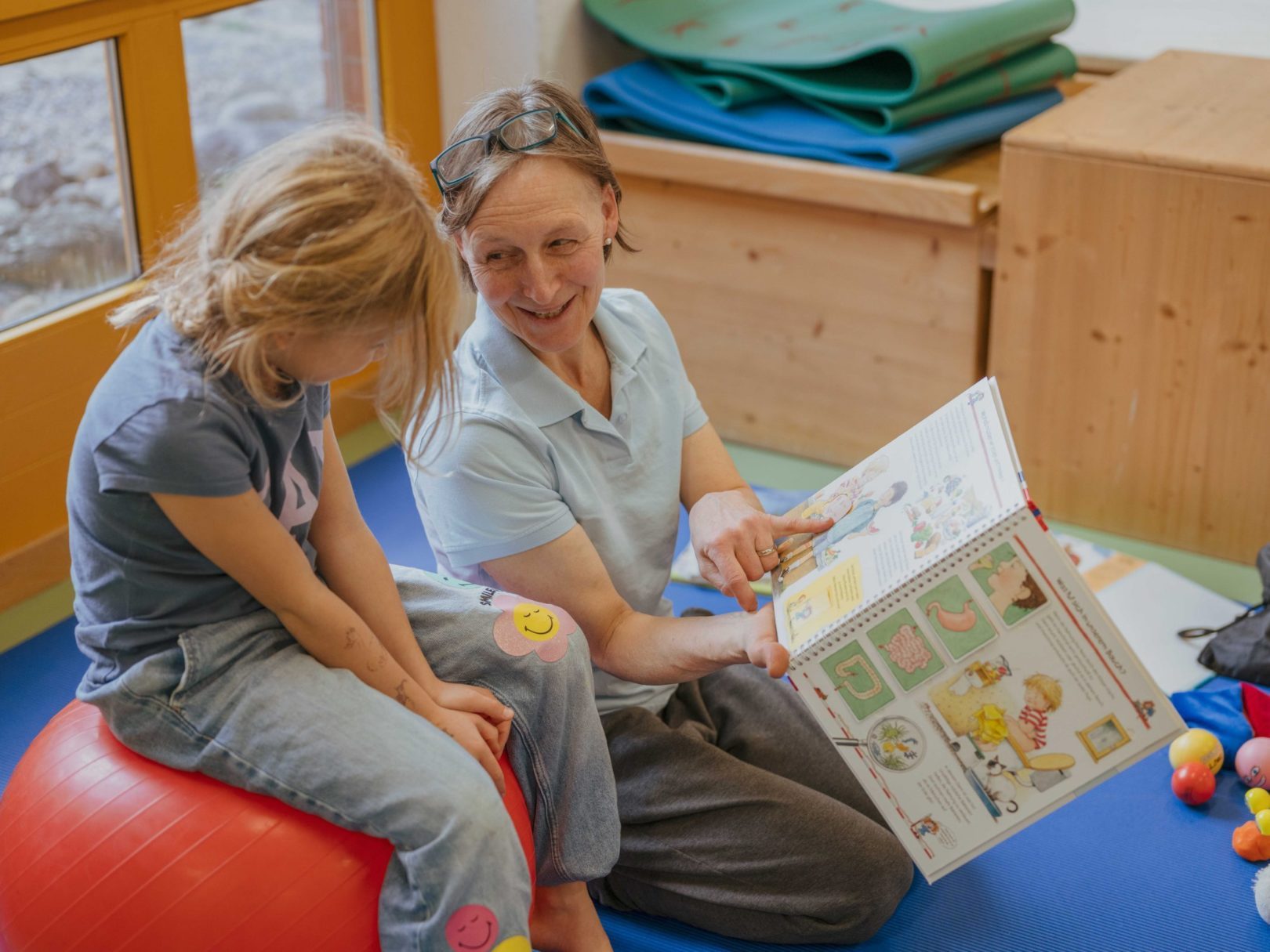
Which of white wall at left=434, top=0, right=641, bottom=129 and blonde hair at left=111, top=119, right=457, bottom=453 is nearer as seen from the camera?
blonde hair at left=111, top=119, right=457, bottom=453

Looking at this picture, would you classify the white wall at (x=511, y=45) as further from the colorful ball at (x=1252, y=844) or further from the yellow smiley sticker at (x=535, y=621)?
the colorful ball at (x=1252, y=844)

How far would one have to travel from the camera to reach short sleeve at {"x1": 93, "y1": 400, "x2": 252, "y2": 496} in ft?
3.74

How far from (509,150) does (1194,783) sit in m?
1.15

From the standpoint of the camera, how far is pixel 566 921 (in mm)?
1449

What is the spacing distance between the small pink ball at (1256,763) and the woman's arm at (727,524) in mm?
728

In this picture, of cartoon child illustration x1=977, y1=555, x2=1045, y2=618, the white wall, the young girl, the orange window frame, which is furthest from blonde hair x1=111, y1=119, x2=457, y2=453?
the white wall

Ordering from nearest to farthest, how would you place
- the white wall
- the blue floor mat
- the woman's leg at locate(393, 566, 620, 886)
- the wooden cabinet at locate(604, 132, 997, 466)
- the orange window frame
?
the woman's leg at locate(393, 566, 620, 886) < the blue floor mat < the orange window frame < the wooden cabinet at locate(604, 132, 997, 466) < the white wall

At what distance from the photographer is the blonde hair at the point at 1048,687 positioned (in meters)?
1.24

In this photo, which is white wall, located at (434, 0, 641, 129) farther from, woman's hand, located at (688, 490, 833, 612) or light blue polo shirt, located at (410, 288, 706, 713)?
woman's hand, located at (688, 490, 833, 612)

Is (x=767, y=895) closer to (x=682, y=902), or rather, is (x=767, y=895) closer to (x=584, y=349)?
(x=682, y=902)

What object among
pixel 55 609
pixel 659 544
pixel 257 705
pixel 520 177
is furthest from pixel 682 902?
pixel 55 609

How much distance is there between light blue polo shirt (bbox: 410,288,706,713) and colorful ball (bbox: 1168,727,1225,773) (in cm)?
68

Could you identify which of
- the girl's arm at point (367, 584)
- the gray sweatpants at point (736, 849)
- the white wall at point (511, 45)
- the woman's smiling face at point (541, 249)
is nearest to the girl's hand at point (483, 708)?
the girl's arm at point (367, 584)

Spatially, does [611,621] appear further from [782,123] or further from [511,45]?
[511,45]
